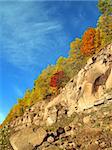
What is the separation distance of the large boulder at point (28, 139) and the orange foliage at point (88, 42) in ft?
105

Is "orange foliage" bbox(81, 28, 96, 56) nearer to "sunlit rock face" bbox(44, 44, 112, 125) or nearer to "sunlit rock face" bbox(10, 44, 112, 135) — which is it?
"sunlit rock face" bbox(10, 44, 112, 135)

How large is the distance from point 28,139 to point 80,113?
303 inches

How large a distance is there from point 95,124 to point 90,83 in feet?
28.2

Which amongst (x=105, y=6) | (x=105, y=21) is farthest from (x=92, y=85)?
(x=105, y=6)

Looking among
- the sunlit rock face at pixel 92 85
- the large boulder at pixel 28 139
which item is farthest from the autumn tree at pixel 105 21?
the large boulder at pixel 28 139

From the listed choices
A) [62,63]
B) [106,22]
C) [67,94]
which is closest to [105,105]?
[67,94]

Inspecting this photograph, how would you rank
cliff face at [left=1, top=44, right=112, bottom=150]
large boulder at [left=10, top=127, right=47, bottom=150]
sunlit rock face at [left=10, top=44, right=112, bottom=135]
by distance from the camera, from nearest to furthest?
cliff face at [left=1, top=44, right=112, bottom=150] < large boulder at [left=10, top=127, right=47, bottom=150] < sunlit rock face at [left=10, top=44, right=112, bottom=135]

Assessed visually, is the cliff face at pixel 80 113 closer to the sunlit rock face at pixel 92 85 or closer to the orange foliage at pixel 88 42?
the sunlit rock face at pixel 92 85

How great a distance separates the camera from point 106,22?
6875cm

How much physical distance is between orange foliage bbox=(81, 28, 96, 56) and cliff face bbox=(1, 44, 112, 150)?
19677 millimetres

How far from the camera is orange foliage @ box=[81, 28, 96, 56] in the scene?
73.4 m

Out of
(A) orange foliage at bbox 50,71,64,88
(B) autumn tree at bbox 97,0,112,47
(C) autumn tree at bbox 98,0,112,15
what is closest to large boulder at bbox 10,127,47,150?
(B) autumn tree at bbox 97,0,112,47

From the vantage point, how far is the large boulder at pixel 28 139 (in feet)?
137

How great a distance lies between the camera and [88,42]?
7681 cm
